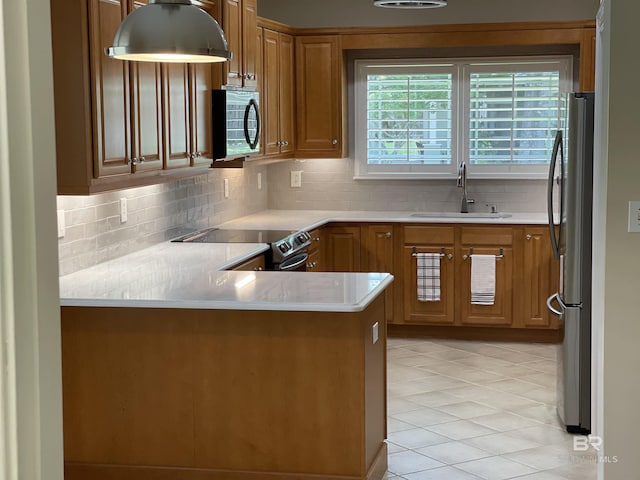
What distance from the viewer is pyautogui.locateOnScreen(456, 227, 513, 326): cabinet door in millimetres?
6430

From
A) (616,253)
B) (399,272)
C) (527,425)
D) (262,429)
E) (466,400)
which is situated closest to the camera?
(616,253)

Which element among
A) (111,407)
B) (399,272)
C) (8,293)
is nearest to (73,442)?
(111,407)

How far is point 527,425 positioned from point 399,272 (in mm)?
2257

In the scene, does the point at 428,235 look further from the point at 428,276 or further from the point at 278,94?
the point at 278,94

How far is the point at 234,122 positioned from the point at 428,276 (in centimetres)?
219

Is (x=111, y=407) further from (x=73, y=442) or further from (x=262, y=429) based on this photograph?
(x=262, y=429)

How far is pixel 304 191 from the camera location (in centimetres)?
732

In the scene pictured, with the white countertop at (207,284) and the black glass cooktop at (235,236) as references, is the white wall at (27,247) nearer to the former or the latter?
the white countertop at (207,284)

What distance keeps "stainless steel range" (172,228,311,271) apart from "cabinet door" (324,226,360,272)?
0.86 m

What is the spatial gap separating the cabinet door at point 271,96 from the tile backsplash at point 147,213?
0.39 m

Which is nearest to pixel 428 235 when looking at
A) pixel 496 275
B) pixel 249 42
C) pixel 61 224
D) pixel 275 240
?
pixel 496 275

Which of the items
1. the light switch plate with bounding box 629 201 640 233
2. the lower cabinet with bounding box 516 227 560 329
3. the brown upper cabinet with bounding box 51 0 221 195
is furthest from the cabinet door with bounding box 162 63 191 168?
the lower cabinet with bounding box 516 227 560 329

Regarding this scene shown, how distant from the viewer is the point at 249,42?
5543mm

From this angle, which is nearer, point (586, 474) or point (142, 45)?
point (142, 45)
